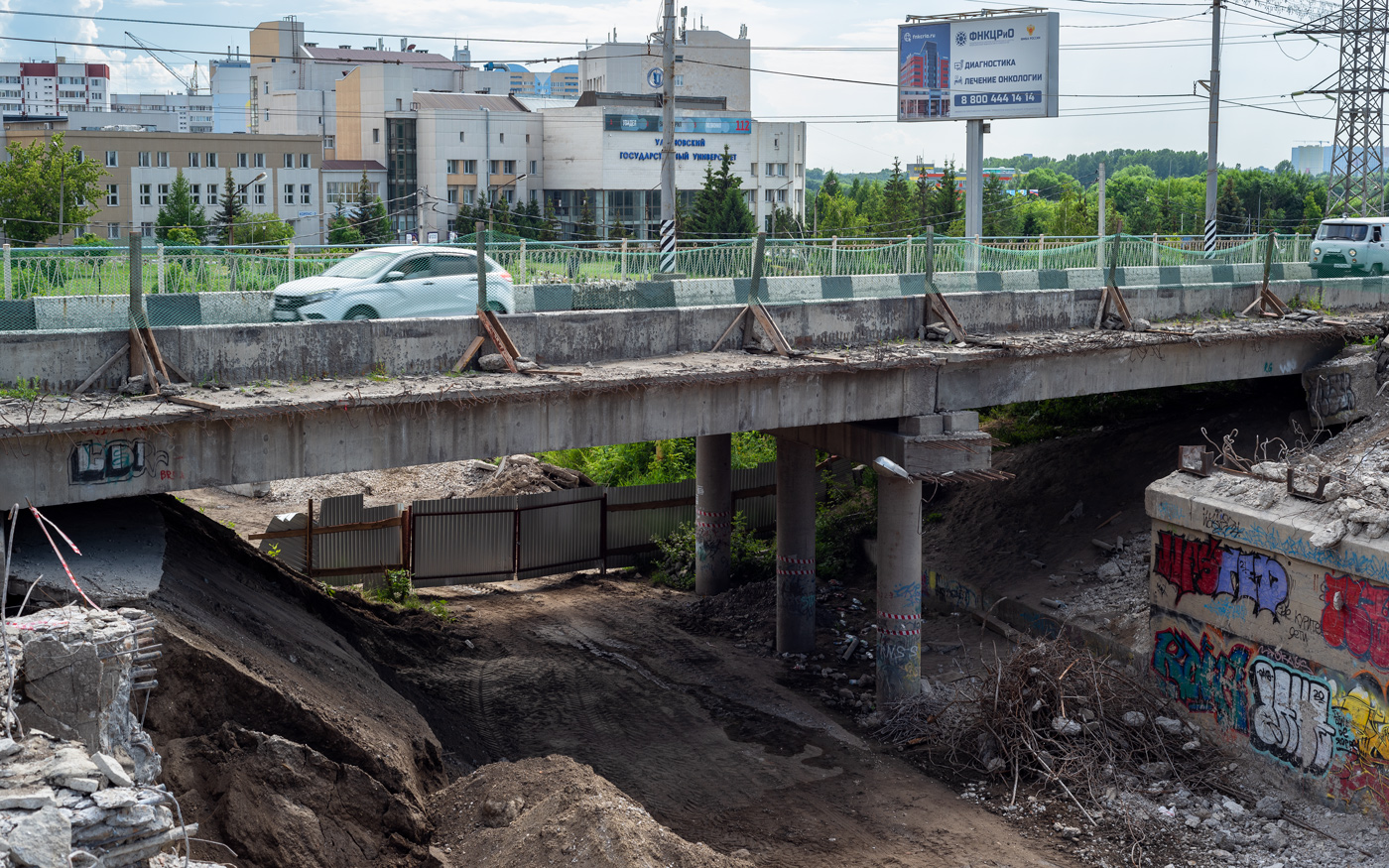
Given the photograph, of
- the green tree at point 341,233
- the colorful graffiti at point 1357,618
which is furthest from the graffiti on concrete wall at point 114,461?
the green tree at point 341,233

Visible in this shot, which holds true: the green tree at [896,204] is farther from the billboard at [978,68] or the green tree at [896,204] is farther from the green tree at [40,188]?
the green tree at [40,188]

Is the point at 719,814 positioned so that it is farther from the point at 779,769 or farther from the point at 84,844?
the point at 84,844

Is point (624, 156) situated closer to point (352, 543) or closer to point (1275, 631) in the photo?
point (352, 543)

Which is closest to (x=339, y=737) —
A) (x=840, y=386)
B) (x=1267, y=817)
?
(x=840, y=386)

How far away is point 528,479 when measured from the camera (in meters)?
27.0

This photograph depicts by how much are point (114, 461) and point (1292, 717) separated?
→ 44.9ft

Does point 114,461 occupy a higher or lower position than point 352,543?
higher

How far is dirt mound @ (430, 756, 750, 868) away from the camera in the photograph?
10805mm

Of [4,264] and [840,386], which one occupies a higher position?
[4,264]

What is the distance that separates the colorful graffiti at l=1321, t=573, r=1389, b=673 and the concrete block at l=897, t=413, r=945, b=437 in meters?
5.47

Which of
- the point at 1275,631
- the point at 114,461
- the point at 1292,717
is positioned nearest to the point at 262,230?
the point at 114,461

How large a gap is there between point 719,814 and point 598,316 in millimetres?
6420

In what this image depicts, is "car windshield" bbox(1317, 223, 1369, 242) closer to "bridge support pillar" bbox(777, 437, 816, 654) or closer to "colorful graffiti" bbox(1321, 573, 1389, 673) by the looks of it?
"bridge support pillar" bbox(777, 437, 816, 654)

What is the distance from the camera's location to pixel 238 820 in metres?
10.3
